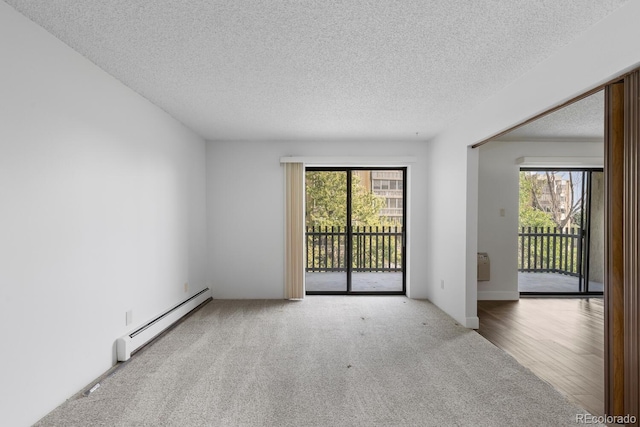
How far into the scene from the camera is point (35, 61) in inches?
84.0

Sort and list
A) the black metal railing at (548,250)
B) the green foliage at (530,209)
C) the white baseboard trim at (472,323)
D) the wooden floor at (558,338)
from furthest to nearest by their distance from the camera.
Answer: the green foliage at (530,209) < the black metal railing at (548,250) < the white baseboard trim at (472,323) < the wooden floor at (558,338)

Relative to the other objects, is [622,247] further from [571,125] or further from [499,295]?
[499,295]

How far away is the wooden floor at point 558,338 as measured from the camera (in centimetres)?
264

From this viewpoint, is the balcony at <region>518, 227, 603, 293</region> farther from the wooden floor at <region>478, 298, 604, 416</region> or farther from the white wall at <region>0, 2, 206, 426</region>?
the white wall at <region>0, 2, 206, 426</region>

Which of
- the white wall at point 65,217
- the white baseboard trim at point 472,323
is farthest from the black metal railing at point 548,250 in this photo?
the white wall at point 65,217

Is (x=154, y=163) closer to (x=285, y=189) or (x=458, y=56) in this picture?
(x=285, y=189)

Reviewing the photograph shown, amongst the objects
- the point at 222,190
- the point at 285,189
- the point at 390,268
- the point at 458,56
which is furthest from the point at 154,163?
the point at 390,268

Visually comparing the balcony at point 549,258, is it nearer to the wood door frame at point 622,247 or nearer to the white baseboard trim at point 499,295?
the white baseboard trim at point 499,295

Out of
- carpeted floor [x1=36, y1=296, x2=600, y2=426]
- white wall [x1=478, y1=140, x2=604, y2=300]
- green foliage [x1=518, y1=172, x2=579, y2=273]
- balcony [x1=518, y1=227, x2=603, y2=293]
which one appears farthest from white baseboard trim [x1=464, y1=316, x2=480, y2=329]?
green foliage [x1=518, y1=172, x2=579, y2=273]

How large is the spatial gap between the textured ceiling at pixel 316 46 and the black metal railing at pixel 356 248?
2.40 meters

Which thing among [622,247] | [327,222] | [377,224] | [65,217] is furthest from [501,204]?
[65,217]

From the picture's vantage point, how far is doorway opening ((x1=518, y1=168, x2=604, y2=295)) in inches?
230

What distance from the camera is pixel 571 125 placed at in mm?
4527
